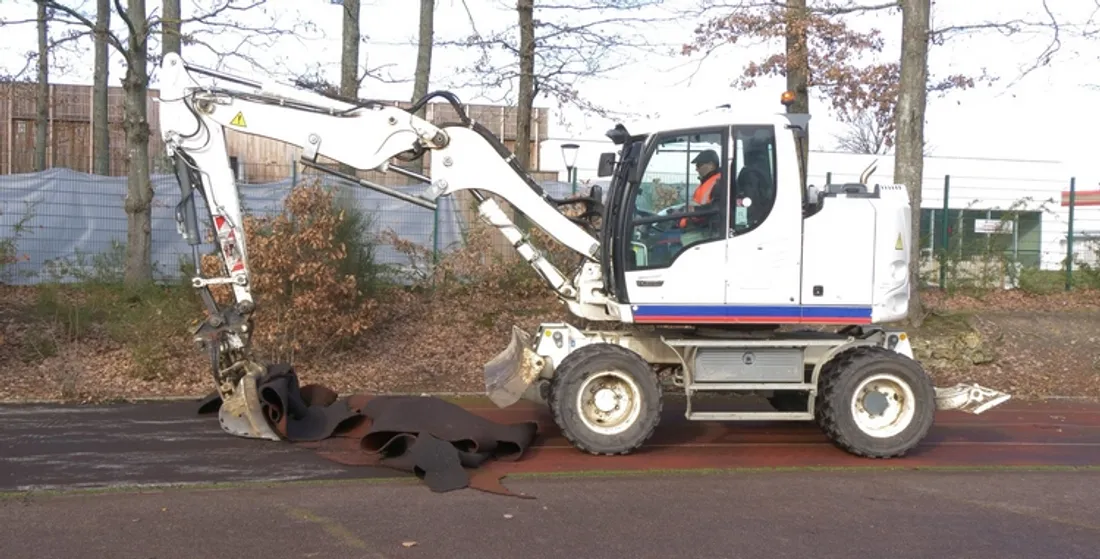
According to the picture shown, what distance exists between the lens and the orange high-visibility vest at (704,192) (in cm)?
899

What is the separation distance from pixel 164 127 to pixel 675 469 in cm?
527

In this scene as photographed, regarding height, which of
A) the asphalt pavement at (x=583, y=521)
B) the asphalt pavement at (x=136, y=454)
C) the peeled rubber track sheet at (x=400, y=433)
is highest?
the peeled rubber track sheet at (x=400, y=433)

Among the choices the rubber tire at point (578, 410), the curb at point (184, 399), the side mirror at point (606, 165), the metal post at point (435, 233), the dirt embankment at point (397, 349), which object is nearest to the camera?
the rubber tire at point (578, 410)

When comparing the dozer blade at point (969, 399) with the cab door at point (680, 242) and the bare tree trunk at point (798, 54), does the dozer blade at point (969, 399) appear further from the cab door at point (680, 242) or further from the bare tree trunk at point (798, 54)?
the bare tree trunk at point (798, 54)

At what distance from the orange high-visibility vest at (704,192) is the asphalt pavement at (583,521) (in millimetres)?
2235

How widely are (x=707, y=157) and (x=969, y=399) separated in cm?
338

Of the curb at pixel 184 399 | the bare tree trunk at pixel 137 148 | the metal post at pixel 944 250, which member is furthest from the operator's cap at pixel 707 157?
the metal post at pixel 944 250

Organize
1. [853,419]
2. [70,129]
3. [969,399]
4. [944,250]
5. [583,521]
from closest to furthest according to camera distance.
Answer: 1. [583,521]
2. [853,419]
3. [969,399]
4. [944,250]
5. [70,129]

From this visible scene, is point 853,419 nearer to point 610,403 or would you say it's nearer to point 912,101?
point 610,403

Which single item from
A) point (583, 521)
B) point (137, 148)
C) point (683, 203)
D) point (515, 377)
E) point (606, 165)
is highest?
point (137, 148)

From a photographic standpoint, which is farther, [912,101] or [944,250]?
[944,250]

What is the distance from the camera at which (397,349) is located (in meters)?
14.4

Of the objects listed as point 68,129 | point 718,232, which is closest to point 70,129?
point 68,129

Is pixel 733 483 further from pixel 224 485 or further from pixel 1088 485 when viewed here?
pixel 224 485
